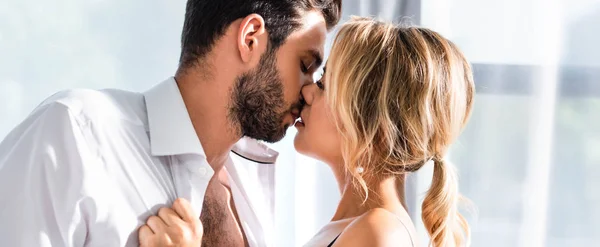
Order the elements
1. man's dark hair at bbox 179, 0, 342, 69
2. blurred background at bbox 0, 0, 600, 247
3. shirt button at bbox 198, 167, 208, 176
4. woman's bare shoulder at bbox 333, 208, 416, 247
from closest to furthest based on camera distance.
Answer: woman's bare shoulder at bbox 333, 208, 416, 247 < shirt button at bbox 198, 167, 208, 176 < man's dark hair at bbox 179, 0, 342, 69 < blurred background at bbox 0, 0, 600, 247

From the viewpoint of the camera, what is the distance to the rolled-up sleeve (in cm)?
129

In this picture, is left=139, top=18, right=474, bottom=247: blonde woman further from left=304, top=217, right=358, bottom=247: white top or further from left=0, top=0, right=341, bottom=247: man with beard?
left=0, top=0, right=341, bottom=247: man with beard

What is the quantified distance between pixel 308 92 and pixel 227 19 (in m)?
0.23

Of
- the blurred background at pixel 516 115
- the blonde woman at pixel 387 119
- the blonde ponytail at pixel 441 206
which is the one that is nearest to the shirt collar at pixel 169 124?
the blonde woman at pixel 387 119

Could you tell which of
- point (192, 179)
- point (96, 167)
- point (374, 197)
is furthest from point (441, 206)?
point (96, 167)

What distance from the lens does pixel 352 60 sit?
5.01ft

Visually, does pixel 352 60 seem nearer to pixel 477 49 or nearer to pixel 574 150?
pixel 477 49

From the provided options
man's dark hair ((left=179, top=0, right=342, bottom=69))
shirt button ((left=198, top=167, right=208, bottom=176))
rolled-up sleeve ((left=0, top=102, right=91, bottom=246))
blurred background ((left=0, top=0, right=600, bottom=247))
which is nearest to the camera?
rolled-up sleeve ((left=0, top=102, right=91, bottom=246))

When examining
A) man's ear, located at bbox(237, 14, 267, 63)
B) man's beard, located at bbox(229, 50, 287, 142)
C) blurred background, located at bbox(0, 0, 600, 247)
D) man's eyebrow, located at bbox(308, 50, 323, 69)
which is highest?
man's ear, located at bbox(237, 14, 267, 63)

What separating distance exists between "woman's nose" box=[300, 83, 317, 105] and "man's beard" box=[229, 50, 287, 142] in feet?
0.16

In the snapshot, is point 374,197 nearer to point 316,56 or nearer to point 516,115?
point 316,56

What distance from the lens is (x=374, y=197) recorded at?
1.57m

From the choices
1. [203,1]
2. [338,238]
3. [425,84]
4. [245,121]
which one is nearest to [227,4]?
[203,1]

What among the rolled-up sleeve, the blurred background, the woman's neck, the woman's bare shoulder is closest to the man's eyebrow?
the woman's neck
